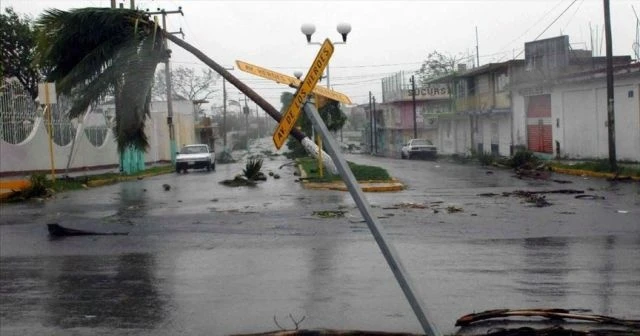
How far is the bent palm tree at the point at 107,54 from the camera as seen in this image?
6.24 m

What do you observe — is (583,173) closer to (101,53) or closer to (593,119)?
(593,119)

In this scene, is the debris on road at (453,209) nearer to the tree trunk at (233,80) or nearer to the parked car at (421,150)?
the tree trunk at (233,80)

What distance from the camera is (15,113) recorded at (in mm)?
30188

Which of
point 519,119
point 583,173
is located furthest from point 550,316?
point 519,119

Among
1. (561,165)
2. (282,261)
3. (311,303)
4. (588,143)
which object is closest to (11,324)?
(311,303)

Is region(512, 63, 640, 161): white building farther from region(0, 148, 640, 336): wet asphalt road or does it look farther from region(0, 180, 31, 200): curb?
region(0, 180, 31, 200): curb

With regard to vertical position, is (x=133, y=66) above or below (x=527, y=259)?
above

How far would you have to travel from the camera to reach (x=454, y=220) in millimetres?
15516

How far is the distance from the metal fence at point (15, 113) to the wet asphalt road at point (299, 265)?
37.3ft

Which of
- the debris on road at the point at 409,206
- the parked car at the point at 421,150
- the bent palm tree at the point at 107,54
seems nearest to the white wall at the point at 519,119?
the parked car at the point at 421,150

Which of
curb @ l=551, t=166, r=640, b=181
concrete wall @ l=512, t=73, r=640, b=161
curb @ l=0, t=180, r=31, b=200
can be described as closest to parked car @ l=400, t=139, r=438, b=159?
concrete wall @ l=512, t=73, r=640, b=161

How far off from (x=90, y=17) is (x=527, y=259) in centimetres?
673

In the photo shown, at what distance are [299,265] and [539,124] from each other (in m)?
36.9

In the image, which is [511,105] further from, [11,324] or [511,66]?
[11,324]
